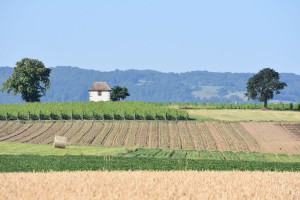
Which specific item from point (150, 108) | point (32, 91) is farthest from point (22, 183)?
point (32, 91)

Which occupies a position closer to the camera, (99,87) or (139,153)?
(139,153)

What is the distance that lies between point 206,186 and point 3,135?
180ft

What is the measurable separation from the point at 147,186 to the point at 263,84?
12457cm

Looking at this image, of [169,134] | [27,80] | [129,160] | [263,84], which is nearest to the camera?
[129,160]

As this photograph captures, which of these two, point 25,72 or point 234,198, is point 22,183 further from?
point 25,72

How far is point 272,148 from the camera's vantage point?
2525 inches

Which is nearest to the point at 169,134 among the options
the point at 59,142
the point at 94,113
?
the point at 59,142

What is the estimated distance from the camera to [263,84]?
14238 cm

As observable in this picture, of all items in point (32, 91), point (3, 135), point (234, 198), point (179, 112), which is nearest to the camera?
point (234, 198)

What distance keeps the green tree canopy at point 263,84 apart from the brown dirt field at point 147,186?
117 metres

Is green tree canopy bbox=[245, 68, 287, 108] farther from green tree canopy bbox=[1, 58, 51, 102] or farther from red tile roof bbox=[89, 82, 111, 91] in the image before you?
green tree canopy bbox=[1, 58, 51, 102]

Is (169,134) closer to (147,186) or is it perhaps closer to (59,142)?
(59,142)

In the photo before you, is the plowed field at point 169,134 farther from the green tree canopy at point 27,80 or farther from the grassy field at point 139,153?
the green tree canopy at point 27,80

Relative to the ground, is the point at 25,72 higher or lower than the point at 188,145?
higher
